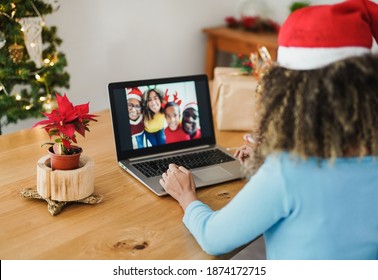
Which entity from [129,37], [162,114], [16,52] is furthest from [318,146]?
[129,37]

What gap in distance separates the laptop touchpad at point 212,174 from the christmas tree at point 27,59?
1250 mm

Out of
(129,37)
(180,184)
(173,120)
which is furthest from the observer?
(129,37)

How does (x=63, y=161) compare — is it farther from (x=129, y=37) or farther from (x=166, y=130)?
(x=129, y=37)

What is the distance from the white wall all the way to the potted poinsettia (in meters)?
1.82

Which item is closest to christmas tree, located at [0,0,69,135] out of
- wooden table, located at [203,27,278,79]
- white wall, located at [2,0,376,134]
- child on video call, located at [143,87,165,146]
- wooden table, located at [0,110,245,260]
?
white wall, located at [2,0,376,134]

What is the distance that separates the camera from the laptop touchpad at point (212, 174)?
1.37m

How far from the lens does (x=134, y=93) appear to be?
57.1 inches

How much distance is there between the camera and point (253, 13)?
3834 millimetres

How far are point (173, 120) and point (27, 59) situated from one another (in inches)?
46.6

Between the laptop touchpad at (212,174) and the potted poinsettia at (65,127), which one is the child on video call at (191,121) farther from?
the potted poinsettia at (65,127)

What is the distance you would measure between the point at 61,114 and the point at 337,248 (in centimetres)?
69

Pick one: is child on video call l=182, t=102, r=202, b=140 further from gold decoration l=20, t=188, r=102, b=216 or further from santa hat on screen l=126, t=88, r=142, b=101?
gold decoration l=20, t=188, r=102, b=216

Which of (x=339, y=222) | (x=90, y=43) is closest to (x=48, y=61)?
(x=90, y=43)
